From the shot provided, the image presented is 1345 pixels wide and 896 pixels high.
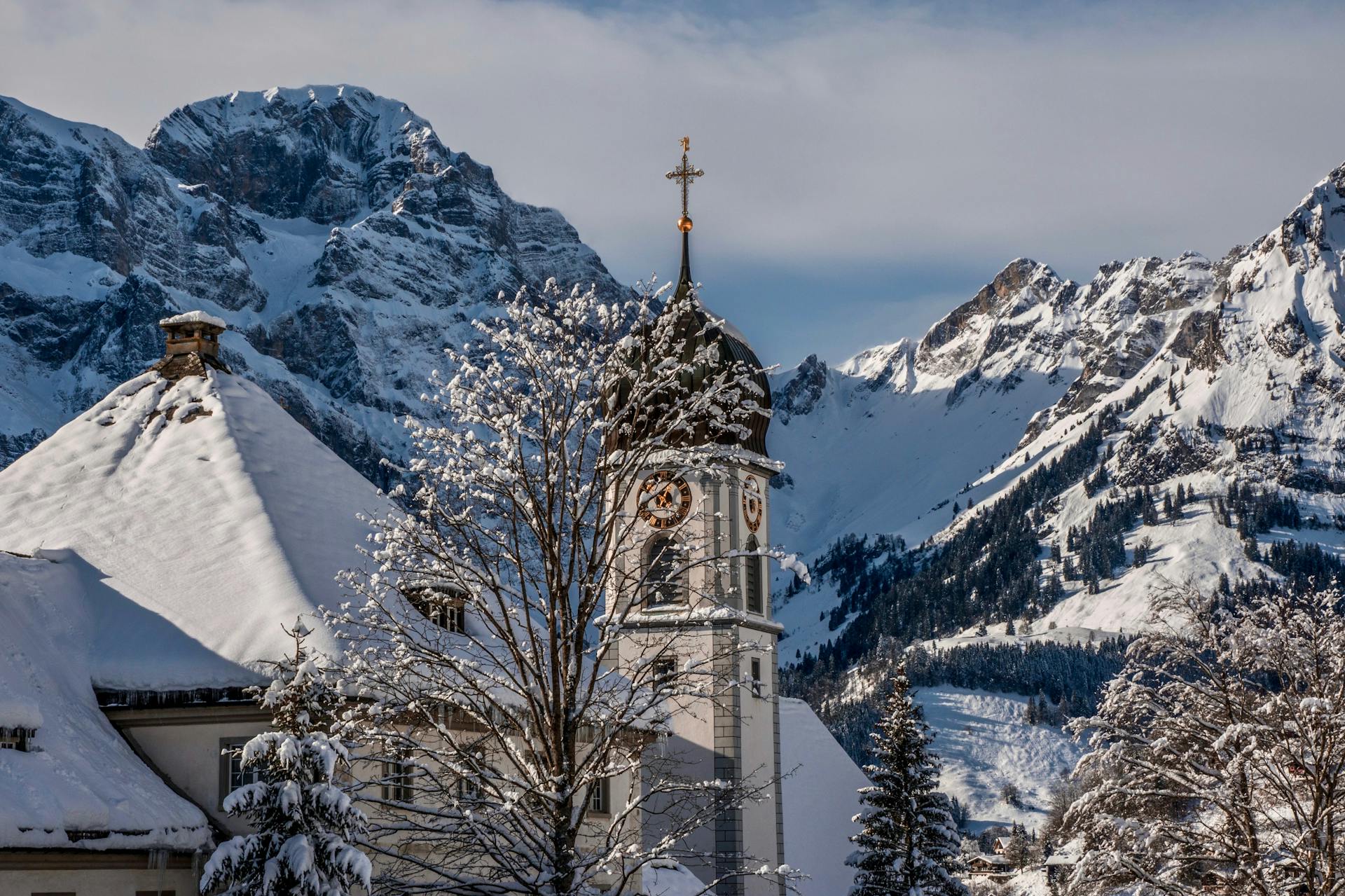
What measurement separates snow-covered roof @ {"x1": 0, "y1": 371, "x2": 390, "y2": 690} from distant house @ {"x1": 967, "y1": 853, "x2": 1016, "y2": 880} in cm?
2723

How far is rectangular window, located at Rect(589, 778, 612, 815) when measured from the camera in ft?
127

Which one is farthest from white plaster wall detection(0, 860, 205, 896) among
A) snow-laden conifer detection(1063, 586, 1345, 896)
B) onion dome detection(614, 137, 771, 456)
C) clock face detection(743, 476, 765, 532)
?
clock face detection(743, 476, 765, 532)

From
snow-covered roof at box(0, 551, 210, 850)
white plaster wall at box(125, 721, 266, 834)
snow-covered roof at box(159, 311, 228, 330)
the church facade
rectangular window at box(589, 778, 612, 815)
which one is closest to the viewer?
snow-covered roof at box(0, 551, 210, 850)

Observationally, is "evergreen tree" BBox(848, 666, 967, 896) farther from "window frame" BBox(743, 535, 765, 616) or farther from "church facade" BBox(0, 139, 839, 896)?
"church facade" BBox(0, 139, 839, 896)

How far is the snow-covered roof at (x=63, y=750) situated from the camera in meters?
27.5

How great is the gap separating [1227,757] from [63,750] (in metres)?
18.3

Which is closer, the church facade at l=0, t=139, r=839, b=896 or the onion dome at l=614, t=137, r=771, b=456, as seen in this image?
the church facade at l=0, t=139, r=839, b=896

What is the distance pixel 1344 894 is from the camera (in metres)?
27.5

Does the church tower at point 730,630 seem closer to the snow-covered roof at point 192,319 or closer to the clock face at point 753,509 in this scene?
the clock face at point 753,509

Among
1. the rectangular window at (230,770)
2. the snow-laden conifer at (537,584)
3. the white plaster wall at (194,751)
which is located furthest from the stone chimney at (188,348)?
the snow-laden conifer at (537,584)

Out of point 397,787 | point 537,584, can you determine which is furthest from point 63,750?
point 537,584

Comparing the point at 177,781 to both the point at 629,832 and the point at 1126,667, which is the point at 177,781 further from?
the point at 1126,667

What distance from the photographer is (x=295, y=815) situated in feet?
80.1

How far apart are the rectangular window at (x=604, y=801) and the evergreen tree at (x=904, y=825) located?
15.7 meters
